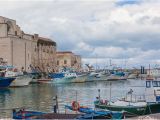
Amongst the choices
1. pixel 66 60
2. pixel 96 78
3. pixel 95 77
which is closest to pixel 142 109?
pixel 95 77

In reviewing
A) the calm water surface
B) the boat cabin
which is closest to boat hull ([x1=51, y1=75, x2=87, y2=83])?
the calm water surface

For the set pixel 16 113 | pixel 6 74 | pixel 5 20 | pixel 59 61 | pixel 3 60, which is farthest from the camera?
pixel 59 61

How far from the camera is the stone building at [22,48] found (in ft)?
341

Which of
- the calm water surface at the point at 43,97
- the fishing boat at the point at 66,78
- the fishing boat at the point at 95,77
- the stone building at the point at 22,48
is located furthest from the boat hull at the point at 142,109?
the fishing boat at the point at 95,77

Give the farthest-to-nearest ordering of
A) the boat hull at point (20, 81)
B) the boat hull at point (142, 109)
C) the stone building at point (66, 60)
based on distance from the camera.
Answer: the stone building at point (66, 60) < the boat hull at point (20, 81) < the boat hull at point (142, 109)

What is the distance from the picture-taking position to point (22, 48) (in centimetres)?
10912

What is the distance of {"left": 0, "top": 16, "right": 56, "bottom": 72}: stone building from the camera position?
341 feet

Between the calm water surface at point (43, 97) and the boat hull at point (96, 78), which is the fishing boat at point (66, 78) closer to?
the boat hull at point (96, 78)

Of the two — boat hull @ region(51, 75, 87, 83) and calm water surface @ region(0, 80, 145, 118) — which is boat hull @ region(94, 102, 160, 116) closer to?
calm water surface @ region(0, 80, 145, 118)

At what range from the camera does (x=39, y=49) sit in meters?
126

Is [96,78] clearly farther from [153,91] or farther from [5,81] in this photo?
[153,91]

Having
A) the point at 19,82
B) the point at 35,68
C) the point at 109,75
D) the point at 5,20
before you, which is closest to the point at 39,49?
the point at 35,68

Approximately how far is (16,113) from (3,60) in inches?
3089

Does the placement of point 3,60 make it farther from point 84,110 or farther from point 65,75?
point 84,110
